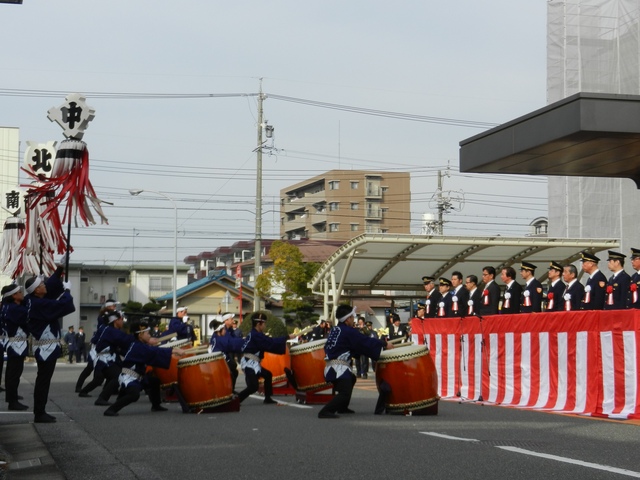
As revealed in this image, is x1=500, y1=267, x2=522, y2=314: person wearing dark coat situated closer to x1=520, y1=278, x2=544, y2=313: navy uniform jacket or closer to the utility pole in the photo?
x1=520, y1=278, x2=544, y2=313: navy uniform jacket

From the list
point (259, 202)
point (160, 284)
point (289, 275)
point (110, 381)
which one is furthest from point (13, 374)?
point (160, 284)

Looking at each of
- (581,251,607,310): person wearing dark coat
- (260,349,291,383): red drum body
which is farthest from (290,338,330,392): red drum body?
(581,251,607,310): person wearing dark coat

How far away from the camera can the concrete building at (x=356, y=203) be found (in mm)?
85688

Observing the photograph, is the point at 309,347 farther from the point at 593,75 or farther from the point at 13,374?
the point at 593,75

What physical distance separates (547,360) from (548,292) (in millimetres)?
1593

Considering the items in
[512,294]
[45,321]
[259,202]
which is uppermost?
[259,202]

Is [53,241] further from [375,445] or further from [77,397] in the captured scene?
[375,445]

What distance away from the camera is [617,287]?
537 inches

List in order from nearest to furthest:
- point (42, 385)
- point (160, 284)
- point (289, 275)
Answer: point (42, 385)
point (289, 275)
point (160, 284)

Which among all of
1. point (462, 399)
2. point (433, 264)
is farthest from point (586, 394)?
point (433, 264)

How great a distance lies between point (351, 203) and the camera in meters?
85.6

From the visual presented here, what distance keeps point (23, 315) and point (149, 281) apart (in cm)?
6242

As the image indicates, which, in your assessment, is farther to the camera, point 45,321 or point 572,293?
point 572,293

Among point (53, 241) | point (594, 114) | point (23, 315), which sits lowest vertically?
point (23, 315)
